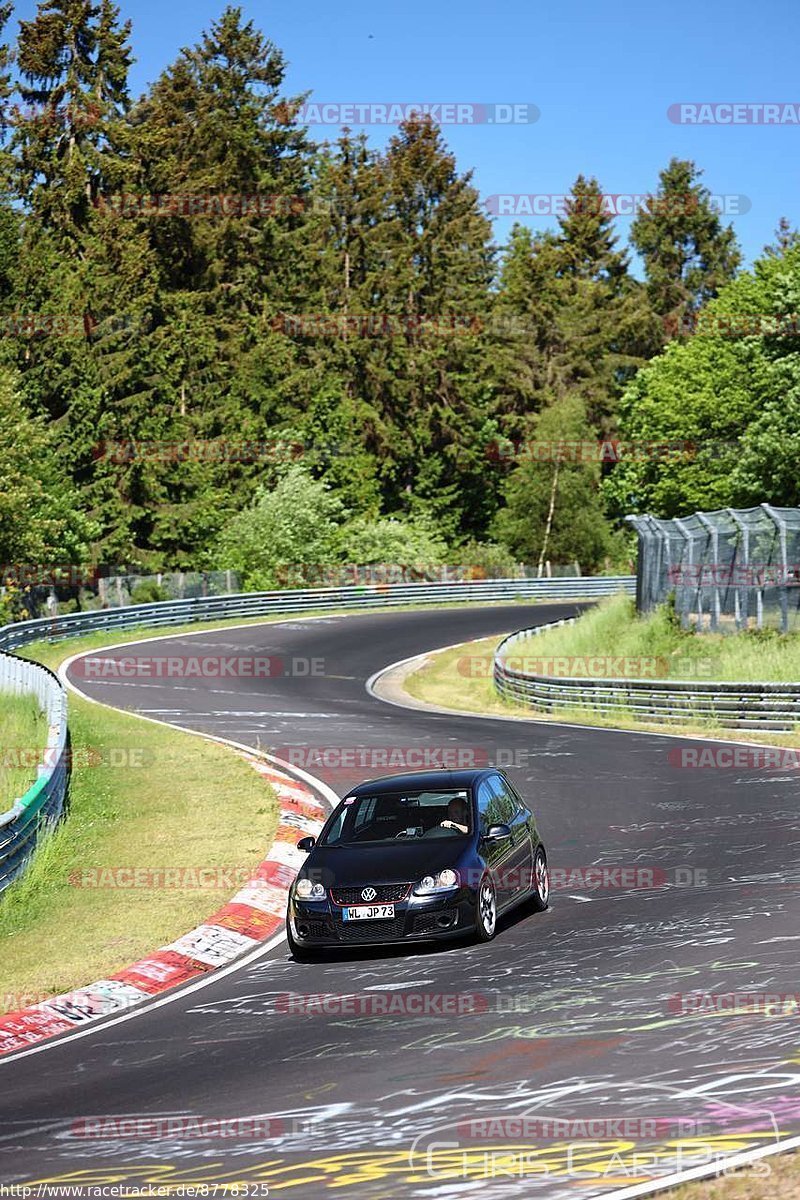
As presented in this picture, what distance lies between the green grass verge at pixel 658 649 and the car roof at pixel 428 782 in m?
15.7

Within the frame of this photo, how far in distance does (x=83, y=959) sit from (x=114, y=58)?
71.0 m

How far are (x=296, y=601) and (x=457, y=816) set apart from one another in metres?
47.1

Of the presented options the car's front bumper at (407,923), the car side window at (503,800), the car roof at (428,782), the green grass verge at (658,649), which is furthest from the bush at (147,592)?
the car's front bumper at (407,923)

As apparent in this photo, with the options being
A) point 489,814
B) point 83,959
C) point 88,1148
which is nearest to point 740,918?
point 489,814

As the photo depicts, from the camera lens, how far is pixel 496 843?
43.9ft

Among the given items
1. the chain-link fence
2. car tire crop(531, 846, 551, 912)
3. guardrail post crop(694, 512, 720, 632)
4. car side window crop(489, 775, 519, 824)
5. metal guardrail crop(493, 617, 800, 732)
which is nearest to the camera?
car side window crop(489, 775, 519, 824)

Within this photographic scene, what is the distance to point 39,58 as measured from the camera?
2958 inches

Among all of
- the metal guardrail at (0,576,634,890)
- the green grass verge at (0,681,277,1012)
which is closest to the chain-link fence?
the green grass verge at (0,681,277,1012)

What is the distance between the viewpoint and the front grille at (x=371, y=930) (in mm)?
12398

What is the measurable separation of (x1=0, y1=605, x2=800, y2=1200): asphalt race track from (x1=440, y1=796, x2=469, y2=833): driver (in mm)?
980

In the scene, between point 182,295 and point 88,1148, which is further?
point 182,295

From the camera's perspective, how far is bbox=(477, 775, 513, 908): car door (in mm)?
13102

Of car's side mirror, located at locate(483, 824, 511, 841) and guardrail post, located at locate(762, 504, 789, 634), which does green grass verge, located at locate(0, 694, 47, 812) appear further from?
guardrail post, located at locate(762, 504, 789, 634)

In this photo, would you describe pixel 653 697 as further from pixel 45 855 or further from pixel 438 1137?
pixel 438 1137
